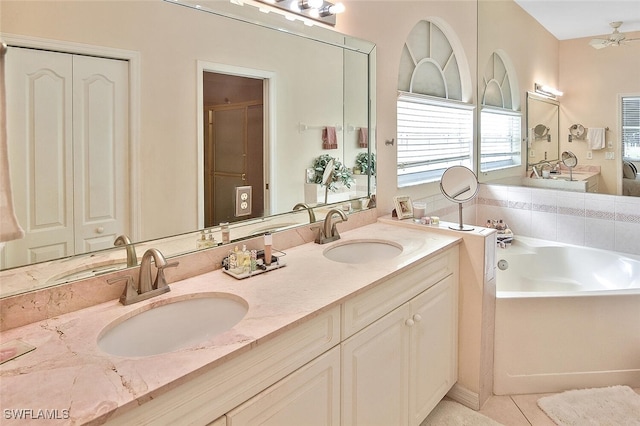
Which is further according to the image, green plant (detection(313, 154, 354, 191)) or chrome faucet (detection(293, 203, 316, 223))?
green plant (detection(313, 154, 354, 191))

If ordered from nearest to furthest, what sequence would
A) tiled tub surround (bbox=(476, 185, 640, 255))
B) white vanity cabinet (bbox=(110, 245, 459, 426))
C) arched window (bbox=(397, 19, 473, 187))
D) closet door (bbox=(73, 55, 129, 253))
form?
white vanity cabinet (bbox=(110, 245, 459, 426))
closet door (bbox=(73, 55, 129, 253))
tiled tub surround (bbox=(476, 185, 640, 255))
arched window (bbox=(397, 19, 473, 187))

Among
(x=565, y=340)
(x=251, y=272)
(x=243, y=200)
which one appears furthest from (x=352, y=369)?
(x=565, y=340)

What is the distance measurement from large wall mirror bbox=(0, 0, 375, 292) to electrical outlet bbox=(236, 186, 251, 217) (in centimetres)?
2

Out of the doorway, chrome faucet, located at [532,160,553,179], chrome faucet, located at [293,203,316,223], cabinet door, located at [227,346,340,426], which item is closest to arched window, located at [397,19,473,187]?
chrome faucet, located at [532,160,553,179]

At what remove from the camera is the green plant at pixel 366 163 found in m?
2.53

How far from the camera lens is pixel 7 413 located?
812 millimetres

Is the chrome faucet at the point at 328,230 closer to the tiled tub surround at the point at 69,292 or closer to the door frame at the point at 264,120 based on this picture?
the door frame at the point at 264,120

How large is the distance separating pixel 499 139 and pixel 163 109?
2.98 metres

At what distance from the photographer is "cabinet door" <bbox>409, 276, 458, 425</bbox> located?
6.24 ft

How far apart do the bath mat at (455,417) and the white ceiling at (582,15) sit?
8.63 ft

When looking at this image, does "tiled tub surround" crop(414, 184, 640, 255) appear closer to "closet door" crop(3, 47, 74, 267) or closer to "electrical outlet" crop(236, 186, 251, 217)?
"electrical outlet" crop(236, 186, 251, 217)

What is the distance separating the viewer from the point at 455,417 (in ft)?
7.15

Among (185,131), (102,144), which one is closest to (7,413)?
(102,144)

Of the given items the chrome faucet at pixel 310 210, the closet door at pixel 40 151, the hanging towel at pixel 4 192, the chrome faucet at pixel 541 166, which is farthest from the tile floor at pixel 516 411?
the hanging towel at pixel 4 192
